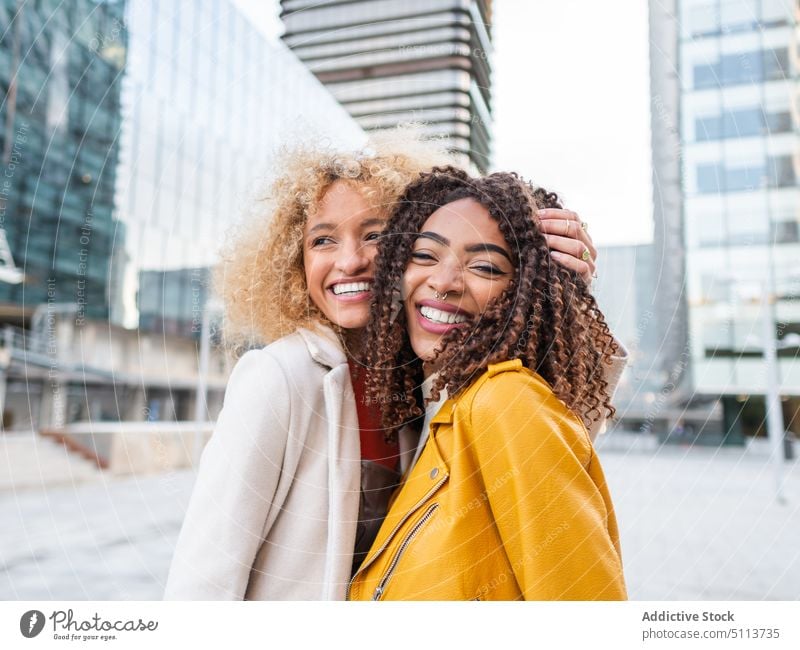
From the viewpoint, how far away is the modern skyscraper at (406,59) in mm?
1254

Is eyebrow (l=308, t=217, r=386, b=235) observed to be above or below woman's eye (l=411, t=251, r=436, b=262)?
above

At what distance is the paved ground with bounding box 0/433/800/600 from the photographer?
354 cm

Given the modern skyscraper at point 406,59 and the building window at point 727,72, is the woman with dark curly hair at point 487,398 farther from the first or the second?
the building window at point 727,72

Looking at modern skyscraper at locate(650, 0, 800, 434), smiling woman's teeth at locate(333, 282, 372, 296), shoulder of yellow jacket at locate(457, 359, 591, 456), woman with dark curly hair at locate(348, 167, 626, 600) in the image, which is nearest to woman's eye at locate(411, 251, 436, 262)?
woman with dark curly hair at locate(348, 167, 626, 600)

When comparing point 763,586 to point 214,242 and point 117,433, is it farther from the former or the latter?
point 117,433

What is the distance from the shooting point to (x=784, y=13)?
166 cm

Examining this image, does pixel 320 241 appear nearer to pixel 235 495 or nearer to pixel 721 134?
pixel 235 495

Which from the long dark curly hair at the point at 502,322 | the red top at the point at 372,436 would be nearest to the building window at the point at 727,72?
the long dark curly hair at the point at 502,322

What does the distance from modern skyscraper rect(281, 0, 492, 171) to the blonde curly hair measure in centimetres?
11

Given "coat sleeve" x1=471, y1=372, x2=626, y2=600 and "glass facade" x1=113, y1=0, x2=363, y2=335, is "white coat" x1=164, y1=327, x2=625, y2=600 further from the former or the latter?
"glass facade" x1=113, y1=0, x2=363, y2=335

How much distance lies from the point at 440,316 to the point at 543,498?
1.03 ft

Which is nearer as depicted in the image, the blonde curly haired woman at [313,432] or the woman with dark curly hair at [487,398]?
the woman with dark curly hair at [487,398]

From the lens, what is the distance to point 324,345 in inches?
39.8
